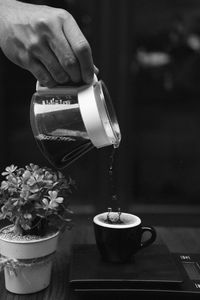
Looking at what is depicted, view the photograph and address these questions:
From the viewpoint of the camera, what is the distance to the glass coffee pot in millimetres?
667

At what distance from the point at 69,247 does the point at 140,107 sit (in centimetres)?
108

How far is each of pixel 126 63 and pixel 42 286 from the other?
1.17m

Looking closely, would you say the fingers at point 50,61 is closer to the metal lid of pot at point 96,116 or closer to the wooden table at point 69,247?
the metal lid of pot at point 96,116

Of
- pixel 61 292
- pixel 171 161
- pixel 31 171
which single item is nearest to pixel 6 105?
pixel 171 161

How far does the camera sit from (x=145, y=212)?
5.77 feet

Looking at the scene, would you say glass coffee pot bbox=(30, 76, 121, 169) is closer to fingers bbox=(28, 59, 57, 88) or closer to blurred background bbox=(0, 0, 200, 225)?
fingers bbox=(28, 59, 57, 88)

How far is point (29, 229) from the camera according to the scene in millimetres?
690

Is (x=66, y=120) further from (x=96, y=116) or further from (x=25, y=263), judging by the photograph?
(x=25, y=263)

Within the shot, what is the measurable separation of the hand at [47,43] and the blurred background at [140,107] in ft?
3.19

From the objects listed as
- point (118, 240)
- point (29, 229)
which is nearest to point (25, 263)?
point (29, 229)

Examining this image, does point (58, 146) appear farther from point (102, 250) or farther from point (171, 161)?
point (171, 161)

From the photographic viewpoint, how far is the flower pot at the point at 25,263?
2.16 ft

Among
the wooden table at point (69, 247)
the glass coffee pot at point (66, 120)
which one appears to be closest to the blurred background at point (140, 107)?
the wooden table at point (69, 247)

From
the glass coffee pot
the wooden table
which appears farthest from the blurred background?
the glass coffee pot
